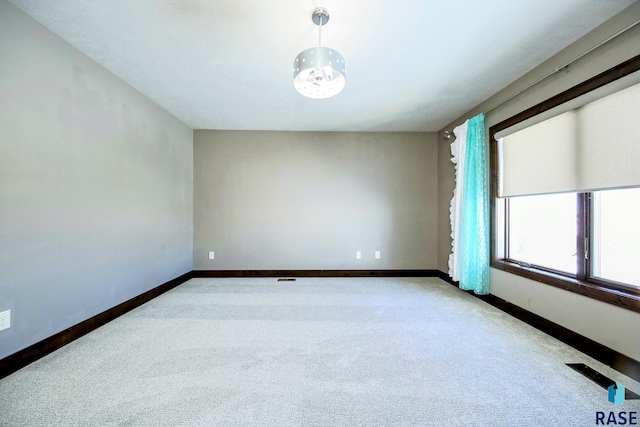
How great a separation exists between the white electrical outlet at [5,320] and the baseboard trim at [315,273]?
2.49 metres

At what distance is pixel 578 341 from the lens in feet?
6.40

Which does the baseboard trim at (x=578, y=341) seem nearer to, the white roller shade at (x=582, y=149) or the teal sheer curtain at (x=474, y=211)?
the teal sheer curtain at (x=474, y=211)

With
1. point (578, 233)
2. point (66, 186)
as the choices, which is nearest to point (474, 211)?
point (578, 233)

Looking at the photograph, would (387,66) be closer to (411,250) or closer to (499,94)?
(499,94)

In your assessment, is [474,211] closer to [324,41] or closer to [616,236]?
[616,236]

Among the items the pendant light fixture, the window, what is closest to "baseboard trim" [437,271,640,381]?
the window

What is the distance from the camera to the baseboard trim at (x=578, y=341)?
1.64m

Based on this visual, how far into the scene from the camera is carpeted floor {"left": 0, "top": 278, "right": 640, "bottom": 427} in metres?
1.32

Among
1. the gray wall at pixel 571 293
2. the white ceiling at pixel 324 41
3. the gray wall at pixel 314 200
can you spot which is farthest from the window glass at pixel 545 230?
the gray wall at pixel 314 200

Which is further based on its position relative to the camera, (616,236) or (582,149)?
(582,149)

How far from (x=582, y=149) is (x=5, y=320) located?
14.4 feet

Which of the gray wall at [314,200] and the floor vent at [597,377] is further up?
the gray wall at [314,200]

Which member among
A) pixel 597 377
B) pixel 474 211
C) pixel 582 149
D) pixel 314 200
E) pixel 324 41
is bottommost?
pixel 597 377

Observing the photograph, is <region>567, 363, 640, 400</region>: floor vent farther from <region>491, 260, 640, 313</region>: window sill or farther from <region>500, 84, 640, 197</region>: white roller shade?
<region>500, 84, 640, 197</region>: white roller shade
